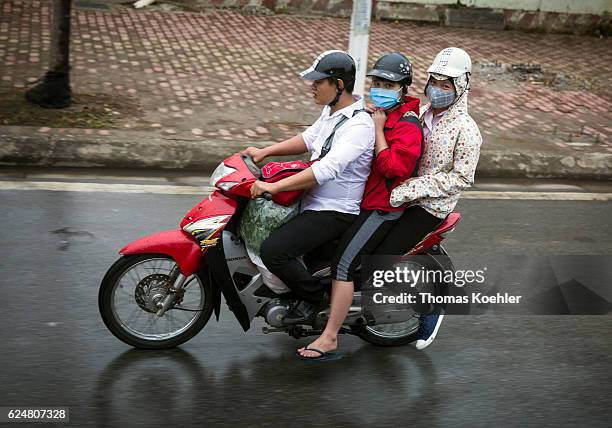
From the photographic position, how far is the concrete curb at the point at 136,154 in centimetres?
775

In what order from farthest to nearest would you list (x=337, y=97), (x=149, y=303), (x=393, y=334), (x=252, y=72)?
(x=252, y=72)
(x=393, y=334)
(x=149, y=303)
(x=337, y=97)

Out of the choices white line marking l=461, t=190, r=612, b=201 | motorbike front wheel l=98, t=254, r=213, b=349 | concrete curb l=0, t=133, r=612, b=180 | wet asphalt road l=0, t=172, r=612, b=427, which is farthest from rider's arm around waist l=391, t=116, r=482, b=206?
concrete curb l=0, t=133, r=612, b=180

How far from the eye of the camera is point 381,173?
4.27 meters

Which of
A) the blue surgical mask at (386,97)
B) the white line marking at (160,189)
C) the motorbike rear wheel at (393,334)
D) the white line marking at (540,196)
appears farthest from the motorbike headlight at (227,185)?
the white line marking at (540,196)

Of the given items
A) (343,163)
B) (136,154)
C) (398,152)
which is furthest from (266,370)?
(136,154)

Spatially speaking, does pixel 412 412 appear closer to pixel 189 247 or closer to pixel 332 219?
pixel 332 219

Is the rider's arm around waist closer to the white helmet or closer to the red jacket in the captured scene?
the red jacket

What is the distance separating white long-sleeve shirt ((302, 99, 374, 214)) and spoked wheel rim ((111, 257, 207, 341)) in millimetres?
782

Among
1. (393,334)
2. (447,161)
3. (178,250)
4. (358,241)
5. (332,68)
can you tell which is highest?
(332,68)

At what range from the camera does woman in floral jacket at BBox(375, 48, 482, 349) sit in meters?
4.25

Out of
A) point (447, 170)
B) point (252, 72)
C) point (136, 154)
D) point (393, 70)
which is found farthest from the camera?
point (252, 72)

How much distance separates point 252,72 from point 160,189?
386 cm

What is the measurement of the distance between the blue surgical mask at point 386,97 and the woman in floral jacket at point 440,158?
8.4 inches

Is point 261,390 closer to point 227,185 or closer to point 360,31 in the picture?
point 227,185
